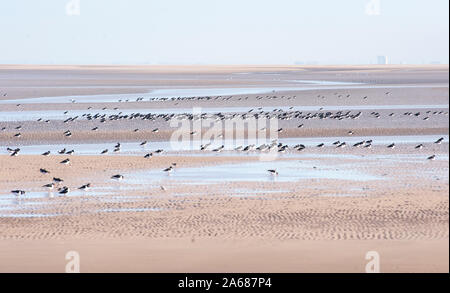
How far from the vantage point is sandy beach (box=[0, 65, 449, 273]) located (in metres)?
13.6

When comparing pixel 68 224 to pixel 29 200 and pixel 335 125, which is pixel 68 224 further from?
pixel 335 125

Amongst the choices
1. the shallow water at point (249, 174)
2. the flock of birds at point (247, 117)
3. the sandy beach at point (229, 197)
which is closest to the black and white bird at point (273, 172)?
the shallow water at point (249, 174)

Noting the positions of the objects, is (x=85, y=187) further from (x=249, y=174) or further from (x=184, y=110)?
(x=184, y=110)

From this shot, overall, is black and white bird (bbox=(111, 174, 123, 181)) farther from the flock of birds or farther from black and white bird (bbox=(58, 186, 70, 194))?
black and white bird (bbox=(58, 186, 70, 194))

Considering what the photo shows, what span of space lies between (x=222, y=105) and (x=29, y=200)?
30309mm

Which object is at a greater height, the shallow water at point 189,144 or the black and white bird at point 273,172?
the shallow water at point 189,144

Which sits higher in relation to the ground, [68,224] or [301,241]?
[68,224]

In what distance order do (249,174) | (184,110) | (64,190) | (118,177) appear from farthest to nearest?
(184,110), (249,174), (118,177), (64,190)

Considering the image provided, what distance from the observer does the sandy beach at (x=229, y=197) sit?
1361cm

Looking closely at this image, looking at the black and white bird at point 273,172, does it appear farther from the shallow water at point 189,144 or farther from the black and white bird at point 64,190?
the black and white bird at point 64,190

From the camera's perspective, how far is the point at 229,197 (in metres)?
20.2

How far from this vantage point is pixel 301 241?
50.0ft

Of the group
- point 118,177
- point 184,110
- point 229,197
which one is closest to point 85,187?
point 118,177
